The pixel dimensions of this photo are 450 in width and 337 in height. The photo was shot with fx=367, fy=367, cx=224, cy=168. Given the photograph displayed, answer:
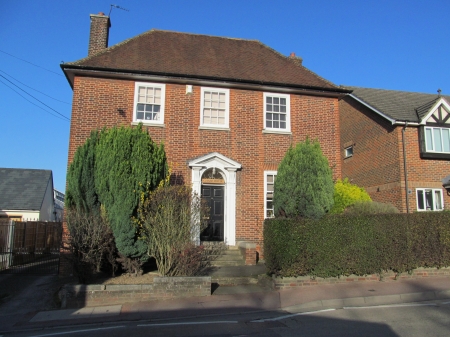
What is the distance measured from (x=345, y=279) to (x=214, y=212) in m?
4.84

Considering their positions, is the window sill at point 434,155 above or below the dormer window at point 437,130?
below

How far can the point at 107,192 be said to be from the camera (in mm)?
9375

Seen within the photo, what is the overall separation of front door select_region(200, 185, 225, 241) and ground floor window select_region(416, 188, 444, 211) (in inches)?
356

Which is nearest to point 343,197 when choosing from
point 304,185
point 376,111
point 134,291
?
point 304,185

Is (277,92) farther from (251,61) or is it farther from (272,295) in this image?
(272,295)

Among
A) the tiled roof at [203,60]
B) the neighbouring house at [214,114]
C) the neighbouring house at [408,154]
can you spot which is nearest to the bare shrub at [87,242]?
the neighbouring house at [214,114]

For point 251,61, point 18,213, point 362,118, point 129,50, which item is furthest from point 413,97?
point 18,213

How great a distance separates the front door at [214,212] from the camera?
1251 cm

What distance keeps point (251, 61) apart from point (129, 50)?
4.86 m

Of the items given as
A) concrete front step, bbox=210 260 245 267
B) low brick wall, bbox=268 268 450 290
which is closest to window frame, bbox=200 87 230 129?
concrete front step, bbox=210 260 245 267

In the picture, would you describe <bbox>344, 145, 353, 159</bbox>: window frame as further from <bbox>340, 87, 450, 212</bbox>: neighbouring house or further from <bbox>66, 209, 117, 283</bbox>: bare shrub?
<bbox>66, 209, 117, 283</bbox>: bare shrub

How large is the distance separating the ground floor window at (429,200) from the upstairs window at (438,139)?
1915 millimetres

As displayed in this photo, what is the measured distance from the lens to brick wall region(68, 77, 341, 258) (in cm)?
1234

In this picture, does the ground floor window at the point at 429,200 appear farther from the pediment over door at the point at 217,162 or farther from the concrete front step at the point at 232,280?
the concrete front step at the point at 232,280
